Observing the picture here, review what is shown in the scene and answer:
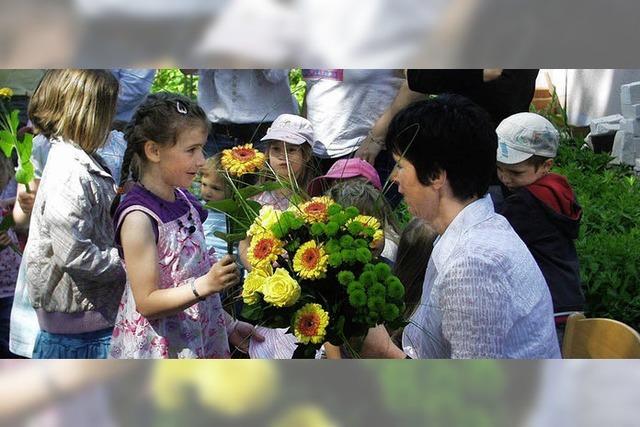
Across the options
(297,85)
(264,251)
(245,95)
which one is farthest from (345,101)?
(264,251)

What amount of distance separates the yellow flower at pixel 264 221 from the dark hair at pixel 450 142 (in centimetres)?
29

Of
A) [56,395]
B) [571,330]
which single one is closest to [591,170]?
[571,330]

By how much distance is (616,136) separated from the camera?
8.64 ft

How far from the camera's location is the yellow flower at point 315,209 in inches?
84.5

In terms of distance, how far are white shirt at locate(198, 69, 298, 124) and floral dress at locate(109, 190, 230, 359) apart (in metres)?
0.26

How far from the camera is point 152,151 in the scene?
231 cm

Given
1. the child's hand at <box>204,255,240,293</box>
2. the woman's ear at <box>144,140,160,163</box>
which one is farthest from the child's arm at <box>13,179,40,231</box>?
the child's hand at <box>204,255,240,293</box>

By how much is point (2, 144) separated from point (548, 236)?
4.37 ft

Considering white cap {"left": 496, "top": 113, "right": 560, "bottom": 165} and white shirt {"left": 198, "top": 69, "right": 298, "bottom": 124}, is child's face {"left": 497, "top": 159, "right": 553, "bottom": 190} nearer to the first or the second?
white cap {"left": 496, "top": 113, "right": 560, "bottom": 165}

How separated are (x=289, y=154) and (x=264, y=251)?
338 mm

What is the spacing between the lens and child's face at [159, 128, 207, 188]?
230 centimetres

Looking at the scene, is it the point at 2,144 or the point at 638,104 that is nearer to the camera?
the point at 2,144

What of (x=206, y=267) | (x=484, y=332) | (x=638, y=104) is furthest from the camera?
(x=638, y=104)
